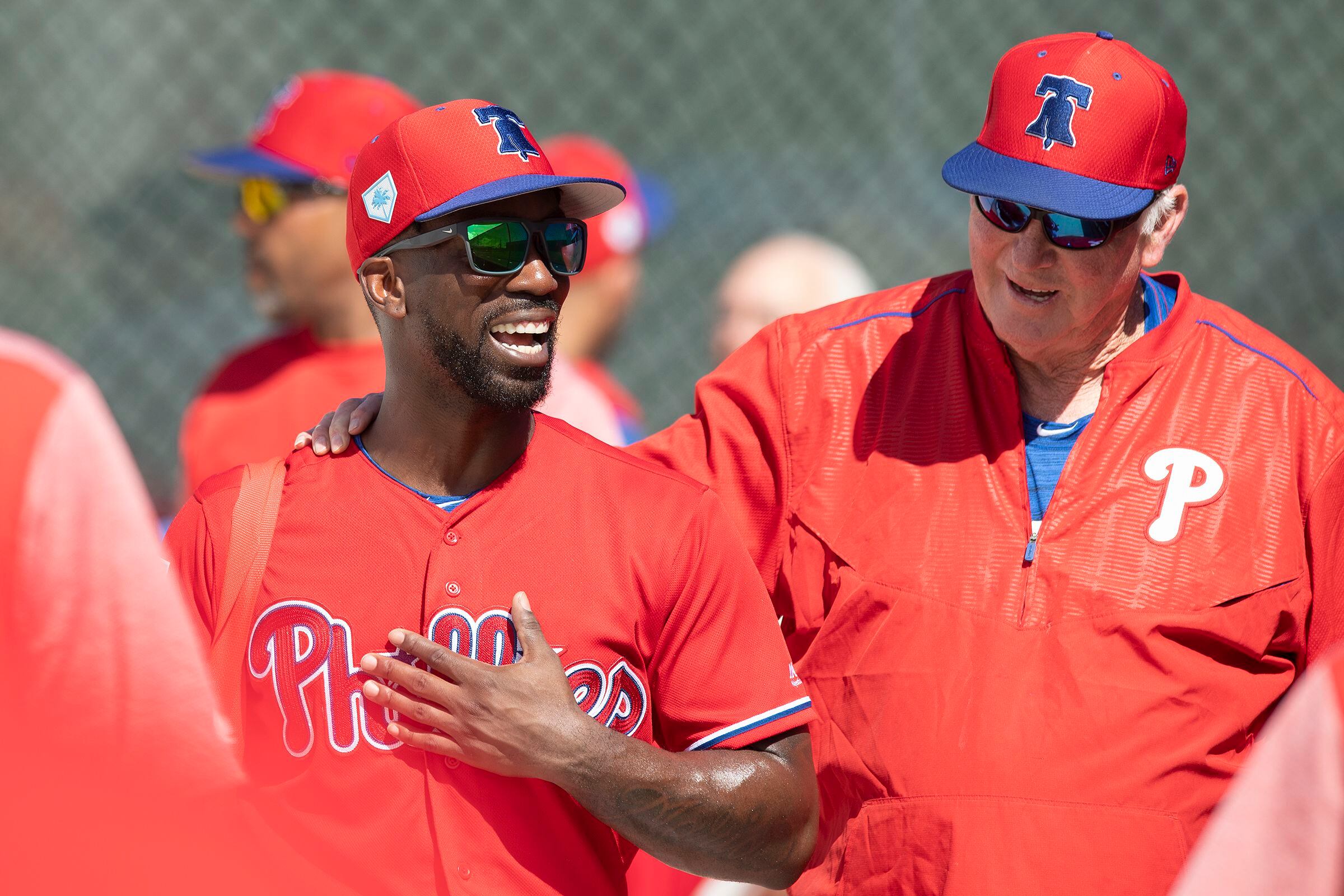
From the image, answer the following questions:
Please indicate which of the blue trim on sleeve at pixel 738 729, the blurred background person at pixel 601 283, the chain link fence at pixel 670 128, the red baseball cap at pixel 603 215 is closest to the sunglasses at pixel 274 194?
the red baseball cap at pixel 603 215

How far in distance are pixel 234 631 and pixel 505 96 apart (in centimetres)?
572

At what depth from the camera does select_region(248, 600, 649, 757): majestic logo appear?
1.67m

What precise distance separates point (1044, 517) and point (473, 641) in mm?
→ 832

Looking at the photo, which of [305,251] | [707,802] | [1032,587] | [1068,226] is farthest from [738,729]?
[305,251]

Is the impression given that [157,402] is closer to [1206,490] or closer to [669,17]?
[669,17]

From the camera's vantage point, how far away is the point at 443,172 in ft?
5.77

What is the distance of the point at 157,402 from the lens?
622cm

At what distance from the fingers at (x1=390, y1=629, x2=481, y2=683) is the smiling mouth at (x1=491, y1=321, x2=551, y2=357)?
1.29ft

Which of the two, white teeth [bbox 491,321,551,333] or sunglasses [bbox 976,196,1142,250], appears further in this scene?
sunglasses [bbox 976,196,1142,250]

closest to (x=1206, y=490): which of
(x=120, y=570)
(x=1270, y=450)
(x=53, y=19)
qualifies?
(x=1270, y=450)

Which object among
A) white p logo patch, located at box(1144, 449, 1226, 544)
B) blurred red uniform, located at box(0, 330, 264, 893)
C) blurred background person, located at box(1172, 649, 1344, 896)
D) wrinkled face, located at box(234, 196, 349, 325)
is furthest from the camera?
wrinkled face, located at box(234, 196, 349, 325)

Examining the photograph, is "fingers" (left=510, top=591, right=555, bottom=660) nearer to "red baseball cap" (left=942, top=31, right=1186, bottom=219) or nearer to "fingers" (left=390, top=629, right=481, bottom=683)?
"fingers" (left=390, top=629, right=481, bottom=683)

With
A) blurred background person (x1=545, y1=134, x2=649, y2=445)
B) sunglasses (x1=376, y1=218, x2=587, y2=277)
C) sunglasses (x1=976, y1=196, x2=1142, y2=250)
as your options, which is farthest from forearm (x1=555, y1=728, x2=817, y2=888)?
blurred background person (x1=545, y1=134, x2=649, y2=445)

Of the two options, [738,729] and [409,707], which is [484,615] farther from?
[738,729]
